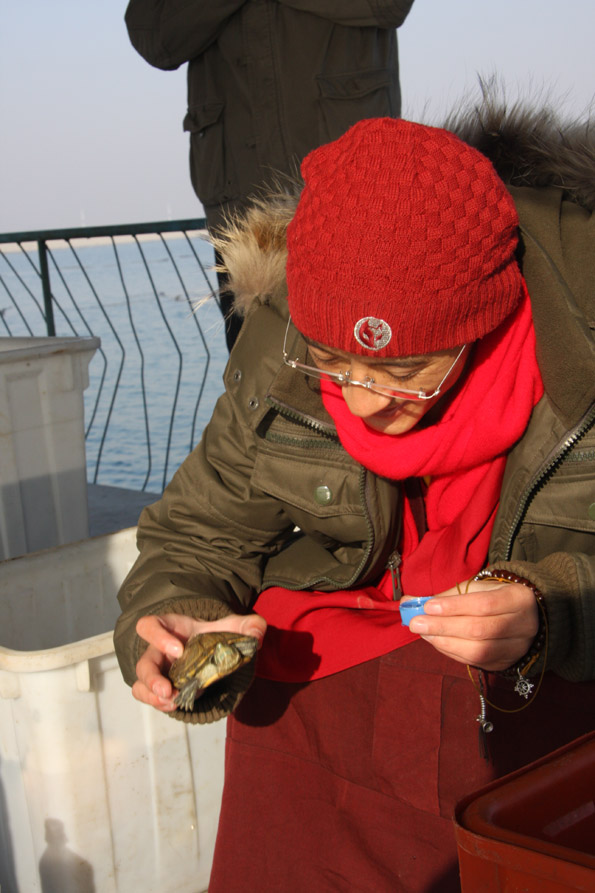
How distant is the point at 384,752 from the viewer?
1.41 meters

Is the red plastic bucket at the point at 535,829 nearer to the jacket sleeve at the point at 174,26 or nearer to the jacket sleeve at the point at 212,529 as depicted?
the jacket sleeve at the point at 212,529

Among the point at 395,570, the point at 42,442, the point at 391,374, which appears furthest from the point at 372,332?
the point at 42,442

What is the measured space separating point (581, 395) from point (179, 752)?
109 cm

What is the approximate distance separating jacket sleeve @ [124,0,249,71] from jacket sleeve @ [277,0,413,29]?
0.24 meters

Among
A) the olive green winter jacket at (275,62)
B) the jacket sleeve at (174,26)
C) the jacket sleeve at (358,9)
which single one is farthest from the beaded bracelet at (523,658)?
the jacket sleeve at (174,26)

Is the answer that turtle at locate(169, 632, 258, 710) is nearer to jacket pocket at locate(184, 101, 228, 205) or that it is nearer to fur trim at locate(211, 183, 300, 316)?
fur trim at locate(211, 183, 300, 316)

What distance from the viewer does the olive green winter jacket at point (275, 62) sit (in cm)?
302

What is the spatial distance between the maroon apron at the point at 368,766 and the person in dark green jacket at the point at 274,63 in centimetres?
179

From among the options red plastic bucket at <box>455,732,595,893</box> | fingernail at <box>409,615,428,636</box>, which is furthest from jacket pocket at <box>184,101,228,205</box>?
red plastic bucket at <box>455,732,595,893</box>

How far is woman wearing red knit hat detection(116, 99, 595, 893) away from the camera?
1.18 meters

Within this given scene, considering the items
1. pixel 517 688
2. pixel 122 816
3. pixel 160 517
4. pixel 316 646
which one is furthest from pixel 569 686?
pixel 122 816

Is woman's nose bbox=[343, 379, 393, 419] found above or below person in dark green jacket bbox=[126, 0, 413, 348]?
below

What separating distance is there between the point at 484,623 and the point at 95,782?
3.10 feet

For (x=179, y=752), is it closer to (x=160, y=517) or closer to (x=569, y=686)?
(x=160, y=517)
